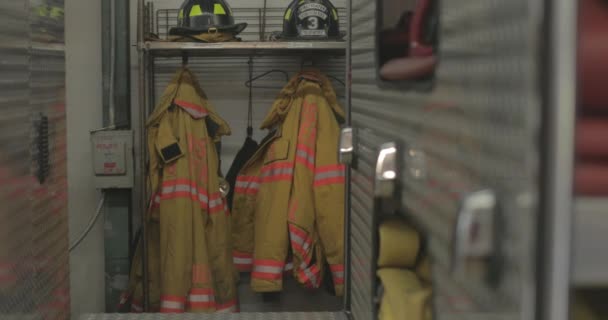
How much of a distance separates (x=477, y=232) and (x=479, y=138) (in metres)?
0.10

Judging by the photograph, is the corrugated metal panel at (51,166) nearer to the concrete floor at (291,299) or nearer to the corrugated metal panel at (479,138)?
the corrugated metal panel at (479,138)

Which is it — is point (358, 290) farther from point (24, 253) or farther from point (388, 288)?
point (24, 253)

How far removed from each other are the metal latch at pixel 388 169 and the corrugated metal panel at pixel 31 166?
2.09 feet

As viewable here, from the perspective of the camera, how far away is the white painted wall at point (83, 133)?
372 cm

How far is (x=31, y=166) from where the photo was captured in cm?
147

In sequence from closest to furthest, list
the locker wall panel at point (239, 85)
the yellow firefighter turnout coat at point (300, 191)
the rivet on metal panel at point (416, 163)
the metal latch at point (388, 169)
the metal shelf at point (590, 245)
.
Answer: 1. the metal shelf at point (590, 245)
2. the rivet on metal panel at point (416, 163)
3. the metal latch at point (388, 169)
4. the yellow firefighter turnout coat at point (300, 191)
5. the locker wall panel at point (239, 85)

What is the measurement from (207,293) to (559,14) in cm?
326

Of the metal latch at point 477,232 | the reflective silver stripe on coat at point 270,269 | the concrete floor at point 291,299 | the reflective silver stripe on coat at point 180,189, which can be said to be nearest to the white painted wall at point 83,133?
the reflective silver stripe on coat at point 180,189

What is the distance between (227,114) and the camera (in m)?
4.15

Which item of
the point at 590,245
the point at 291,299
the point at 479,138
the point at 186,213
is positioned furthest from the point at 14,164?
the point at 291,299

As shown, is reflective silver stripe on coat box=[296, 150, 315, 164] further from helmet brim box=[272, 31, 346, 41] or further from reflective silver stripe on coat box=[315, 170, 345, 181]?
helmet brim box=[272, 31, 346, 41]

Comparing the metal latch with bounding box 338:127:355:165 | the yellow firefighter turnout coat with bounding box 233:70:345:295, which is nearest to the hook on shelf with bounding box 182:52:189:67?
the yellow firefighter turnout coat with bounding box 233:70:345:295

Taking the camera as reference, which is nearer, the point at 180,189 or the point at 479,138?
the point at 479,138

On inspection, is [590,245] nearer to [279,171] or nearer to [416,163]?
[416,163]
